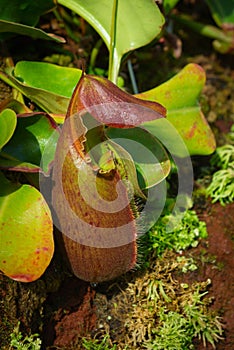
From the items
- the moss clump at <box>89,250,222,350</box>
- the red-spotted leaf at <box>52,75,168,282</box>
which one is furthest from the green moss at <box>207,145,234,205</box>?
the red-spotted leaf at <box>52,75,168,282</box>

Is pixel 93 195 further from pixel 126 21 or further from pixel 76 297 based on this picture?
pixel 126 21

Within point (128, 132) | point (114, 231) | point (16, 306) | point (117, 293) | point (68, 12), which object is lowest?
point (117, 293)

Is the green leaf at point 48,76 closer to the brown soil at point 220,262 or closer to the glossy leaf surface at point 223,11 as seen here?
the brown soil at point 220,262

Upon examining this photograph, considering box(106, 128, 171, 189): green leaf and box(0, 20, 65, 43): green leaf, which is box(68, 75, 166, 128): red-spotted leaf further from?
box(0, 20, 65, 43): green leaf

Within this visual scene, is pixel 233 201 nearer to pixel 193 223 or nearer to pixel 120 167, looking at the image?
pixel 193 223

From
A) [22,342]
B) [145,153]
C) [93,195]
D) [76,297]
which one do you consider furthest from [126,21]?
[22,342]

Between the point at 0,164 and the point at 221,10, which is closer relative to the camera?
the point at 0,164

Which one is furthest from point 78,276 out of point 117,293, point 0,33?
point 0,33
